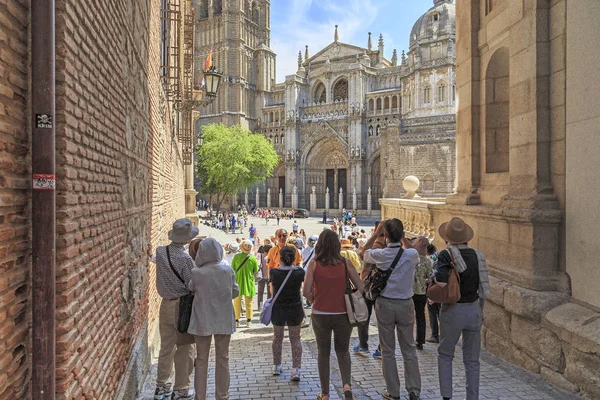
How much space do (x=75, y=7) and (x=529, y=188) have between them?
210 inches

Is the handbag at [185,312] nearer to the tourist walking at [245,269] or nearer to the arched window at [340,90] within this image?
the tourist walking at [245,269]

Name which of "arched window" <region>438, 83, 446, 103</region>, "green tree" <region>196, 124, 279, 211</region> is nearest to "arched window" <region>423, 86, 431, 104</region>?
"arched window" <region>438, 83, 446, 103</region>

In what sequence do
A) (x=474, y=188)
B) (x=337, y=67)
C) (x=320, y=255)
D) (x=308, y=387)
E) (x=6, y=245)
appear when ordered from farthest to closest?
(x=337, y=67) → (x=474, y=188) → (x=308, y=387) → (x=320, y=255) → (x=6, y=245)

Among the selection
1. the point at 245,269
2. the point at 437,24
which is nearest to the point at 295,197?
the point at 437,24

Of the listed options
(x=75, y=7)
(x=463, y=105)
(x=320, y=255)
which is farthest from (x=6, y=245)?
(x=463, y=105)

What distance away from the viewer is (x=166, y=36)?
11031 millimetres

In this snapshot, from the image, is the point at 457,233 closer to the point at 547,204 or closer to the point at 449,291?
the point at 449,291

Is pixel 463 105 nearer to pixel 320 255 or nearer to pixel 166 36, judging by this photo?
pixel 320 255

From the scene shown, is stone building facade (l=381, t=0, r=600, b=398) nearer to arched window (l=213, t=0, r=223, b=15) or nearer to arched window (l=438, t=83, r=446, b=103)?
arched window (l=438, t=83, r=446, b=103)

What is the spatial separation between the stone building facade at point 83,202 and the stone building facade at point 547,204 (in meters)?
4.33

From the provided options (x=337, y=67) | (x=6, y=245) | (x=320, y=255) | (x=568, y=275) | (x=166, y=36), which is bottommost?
(x=568, y=275)

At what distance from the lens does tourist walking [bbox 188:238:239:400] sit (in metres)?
4.20

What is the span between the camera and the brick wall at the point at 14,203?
6.23ft

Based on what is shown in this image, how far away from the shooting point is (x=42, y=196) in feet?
6.97
